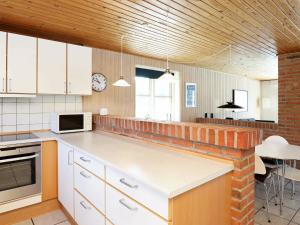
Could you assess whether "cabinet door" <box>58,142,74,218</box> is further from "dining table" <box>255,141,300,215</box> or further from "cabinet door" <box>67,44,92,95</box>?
"dining table" <box>255,141,300,215</box>

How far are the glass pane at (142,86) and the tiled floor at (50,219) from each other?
2625 millimetres

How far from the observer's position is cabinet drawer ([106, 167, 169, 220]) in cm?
111

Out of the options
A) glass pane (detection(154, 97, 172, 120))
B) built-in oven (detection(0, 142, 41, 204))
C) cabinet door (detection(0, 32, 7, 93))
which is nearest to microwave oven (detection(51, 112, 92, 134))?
built-in oven (detection(0, 142, 41, 204))

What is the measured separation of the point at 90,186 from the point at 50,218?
1055mm

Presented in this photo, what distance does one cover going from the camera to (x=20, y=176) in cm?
226

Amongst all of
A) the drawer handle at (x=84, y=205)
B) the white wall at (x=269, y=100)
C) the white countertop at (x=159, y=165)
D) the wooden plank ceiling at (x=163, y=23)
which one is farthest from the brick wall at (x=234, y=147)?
the white wall at (x=269, y=100)

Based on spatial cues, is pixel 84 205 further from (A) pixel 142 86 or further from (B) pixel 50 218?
(A) pixel 142 86

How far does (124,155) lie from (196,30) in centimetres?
196

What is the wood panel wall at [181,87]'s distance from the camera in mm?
3562

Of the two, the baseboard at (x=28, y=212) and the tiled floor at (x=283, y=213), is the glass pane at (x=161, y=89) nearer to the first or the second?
the tiled floor at (x=283, y=213)

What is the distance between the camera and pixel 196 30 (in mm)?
2717

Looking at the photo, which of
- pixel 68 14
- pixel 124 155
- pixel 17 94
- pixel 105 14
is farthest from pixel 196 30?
pixel 17 94

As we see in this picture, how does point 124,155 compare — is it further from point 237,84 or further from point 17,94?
point 237,84

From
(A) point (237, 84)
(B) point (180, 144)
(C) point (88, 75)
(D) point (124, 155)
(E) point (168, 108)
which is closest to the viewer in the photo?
(D) point (124, 155)
